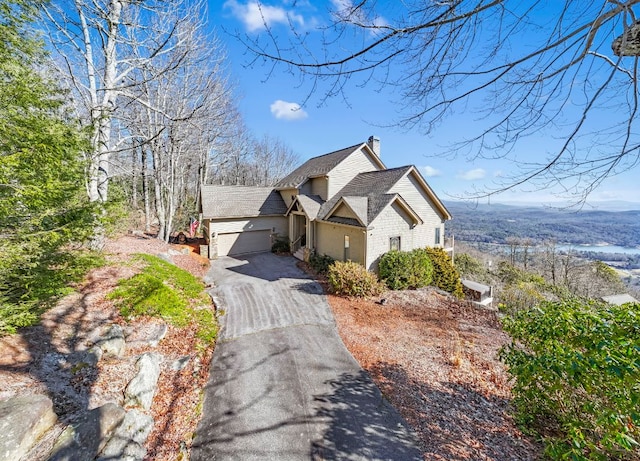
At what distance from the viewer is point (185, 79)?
17.4 m

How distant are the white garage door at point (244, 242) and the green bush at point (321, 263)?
221 inches

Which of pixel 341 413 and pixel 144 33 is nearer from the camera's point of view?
pixel 341 413

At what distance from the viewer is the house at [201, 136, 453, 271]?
1391cm

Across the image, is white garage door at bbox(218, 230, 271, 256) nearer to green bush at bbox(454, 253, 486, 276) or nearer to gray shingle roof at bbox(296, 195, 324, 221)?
gray shingle roof at bbox(296, 195, 324, 221)

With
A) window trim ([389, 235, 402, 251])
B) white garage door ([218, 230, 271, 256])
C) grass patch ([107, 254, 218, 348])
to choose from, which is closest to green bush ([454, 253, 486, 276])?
window trim ([389, 235, 402, 251])

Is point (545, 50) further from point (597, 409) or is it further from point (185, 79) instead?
point (185, 79)

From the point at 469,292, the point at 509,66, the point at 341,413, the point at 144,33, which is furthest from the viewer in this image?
the point at 469,292

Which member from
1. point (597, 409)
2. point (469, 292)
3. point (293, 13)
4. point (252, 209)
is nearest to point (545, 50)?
point (293, 13)

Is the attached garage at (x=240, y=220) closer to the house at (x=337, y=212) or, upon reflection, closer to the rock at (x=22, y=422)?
the house at (x=337, y=212)

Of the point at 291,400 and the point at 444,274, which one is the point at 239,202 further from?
the point at 291,400

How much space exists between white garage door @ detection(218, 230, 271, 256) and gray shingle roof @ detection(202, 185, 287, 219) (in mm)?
1529

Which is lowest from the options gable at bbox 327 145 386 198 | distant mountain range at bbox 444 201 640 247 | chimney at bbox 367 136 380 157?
distant mountain range at bbox 444 201 640 247

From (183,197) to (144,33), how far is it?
1937cm

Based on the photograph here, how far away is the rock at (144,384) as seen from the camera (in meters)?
5.20
